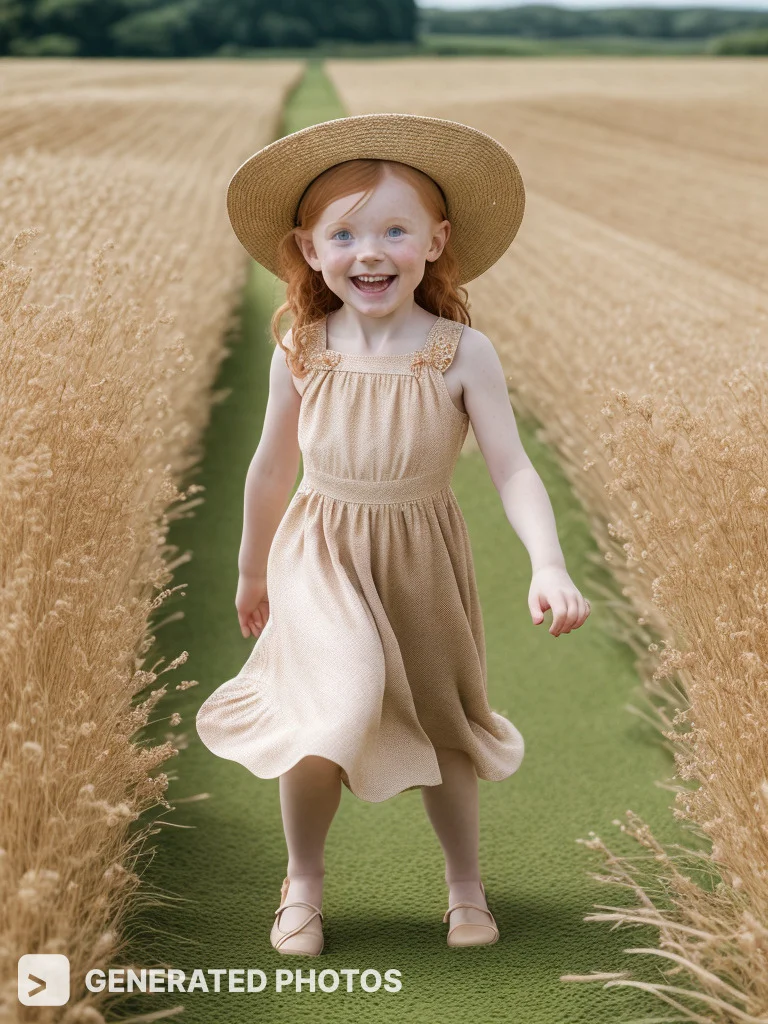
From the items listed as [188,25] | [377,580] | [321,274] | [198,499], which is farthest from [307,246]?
[188,25]

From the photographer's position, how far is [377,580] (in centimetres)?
223

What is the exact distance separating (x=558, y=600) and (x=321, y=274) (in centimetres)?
81

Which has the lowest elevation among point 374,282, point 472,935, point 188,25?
point 188,25

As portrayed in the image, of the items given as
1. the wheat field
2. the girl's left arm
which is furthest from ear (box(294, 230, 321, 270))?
the wheat field

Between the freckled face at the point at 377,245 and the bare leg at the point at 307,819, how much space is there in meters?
0.80

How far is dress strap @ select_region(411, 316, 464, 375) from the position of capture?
2.21 metres

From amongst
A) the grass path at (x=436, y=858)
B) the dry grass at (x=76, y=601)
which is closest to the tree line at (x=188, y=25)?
the dry grass at (x=76, y=601)

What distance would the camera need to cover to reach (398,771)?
7.07ft

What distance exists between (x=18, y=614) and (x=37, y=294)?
239cm

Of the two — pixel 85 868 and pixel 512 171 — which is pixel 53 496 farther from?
pixel 512 171

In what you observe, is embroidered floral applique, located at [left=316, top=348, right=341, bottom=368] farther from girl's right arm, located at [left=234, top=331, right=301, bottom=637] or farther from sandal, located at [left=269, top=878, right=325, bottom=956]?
sandal, located at [left=269, top=878, right=325, bottom=956]

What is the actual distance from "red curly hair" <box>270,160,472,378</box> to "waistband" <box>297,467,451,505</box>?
218 millimetres

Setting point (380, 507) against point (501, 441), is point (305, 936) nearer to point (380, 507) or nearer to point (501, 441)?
point (380, 507)

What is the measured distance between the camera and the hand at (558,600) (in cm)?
199
